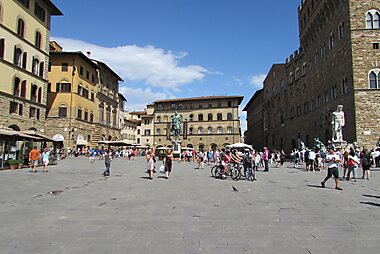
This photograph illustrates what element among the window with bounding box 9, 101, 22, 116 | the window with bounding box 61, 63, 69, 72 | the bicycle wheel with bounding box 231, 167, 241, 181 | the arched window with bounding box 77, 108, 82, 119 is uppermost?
the window with bounding box 61, 63, 69, 72

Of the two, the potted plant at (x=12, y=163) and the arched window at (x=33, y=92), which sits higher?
the arched window at (x=33, y=92)

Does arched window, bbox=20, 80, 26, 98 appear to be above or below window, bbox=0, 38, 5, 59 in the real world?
below

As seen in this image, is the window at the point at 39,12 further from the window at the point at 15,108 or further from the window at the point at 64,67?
the window at the point at 15,108

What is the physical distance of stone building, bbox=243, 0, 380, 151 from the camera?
26219 mm

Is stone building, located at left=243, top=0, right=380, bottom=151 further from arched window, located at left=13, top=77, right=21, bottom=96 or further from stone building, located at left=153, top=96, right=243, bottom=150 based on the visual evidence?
arched window, located at left=13, top=77, right=21, bottom=96

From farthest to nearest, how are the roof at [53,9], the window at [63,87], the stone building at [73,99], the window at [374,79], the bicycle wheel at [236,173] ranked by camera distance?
the window at [63,87], the stone building at [73,99], the roof at [53,9], the window at [374,79], the bicycle wheel at [236,173]

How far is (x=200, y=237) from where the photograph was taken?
203 inches

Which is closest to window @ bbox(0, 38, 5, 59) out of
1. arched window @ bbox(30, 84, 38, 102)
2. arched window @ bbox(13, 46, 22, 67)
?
arched window @ bbox(13, 46, 22, 67)

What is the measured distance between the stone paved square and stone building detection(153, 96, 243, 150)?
199 feet

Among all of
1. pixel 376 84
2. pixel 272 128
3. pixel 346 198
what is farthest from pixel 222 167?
pixel 272 128

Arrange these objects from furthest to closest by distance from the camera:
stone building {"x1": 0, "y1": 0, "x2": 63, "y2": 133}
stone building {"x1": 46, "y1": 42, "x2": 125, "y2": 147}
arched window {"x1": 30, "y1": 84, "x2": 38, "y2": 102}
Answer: stone building {"x1": 46, "y1": 42, "x2": 125, "y2": 147}
arched window {"x1": 30, "y1": 84, "x2": 38, "y2": 102}
stone building {"x1": 0, "y1": 0, "x2": 63, "y2": 133}

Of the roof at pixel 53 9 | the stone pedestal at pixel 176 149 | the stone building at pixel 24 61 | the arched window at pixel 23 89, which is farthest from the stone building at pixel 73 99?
the stone pedestal at pixel 176 149

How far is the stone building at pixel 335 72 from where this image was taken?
2622cm

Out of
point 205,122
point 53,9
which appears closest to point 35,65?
point 53,9
